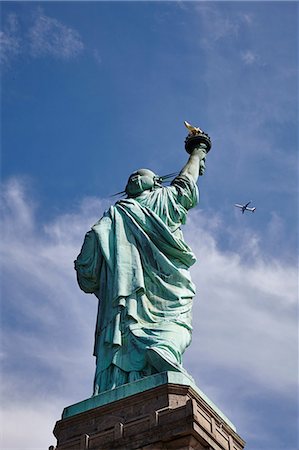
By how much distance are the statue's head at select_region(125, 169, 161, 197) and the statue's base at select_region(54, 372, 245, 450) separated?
6531 mm

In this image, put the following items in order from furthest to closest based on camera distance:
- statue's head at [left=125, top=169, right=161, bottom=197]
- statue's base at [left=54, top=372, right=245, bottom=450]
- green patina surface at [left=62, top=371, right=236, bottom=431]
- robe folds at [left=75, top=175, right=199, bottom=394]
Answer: statue's head at [left=125, top=169, right=161, bottom=197]
robe folds at [left=75, top=175, right=199, bottom=394]
green patina surface at [left=62, top=371, right=236, bottom=431]
statue's base at [left=54, top=372, right=245, bottom=450]

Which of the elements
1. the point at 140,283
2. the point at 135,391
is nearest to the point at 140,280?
the point at 140,283

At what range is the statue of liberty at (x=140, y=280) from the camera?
51.1ft

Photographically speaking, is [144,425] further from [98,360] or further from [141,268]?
[141,268]

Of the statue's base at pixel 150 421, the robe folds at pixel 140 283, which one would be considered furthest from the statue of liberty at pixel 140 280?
the statue's base at pixel 150 421

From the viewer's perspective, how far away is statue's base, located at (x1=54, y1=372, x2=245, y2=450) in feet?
42.2

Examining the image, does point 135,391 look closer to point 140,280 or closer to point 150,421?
point 150,421

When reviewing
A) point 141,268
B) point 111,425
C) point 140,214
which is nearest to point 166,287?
point 141,268

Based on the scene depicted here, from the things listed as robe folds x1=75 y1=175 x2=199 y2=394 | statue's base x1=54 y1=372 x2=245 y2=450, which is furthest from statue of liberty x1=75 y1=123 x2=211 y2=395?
statue's base x1=54 y1=372 x2=245 y2=450

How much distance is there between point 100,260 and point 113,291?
1.22 metres

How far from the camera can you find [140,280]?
16969mm

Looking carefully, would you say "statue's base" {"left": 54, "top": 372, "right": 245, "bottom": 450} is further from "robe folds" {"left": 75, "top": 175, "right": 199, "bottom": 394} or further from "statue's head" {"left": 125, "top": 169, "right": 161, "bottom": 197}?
"statue's head" {"left": 125, "top": 169, "right": 161, "bottom": 197}

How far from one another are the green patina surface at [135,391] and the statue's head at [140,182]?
647 cm

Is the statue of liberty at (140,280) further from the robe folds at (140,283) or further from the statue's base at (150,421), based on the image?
the statue's base at (150,421)
